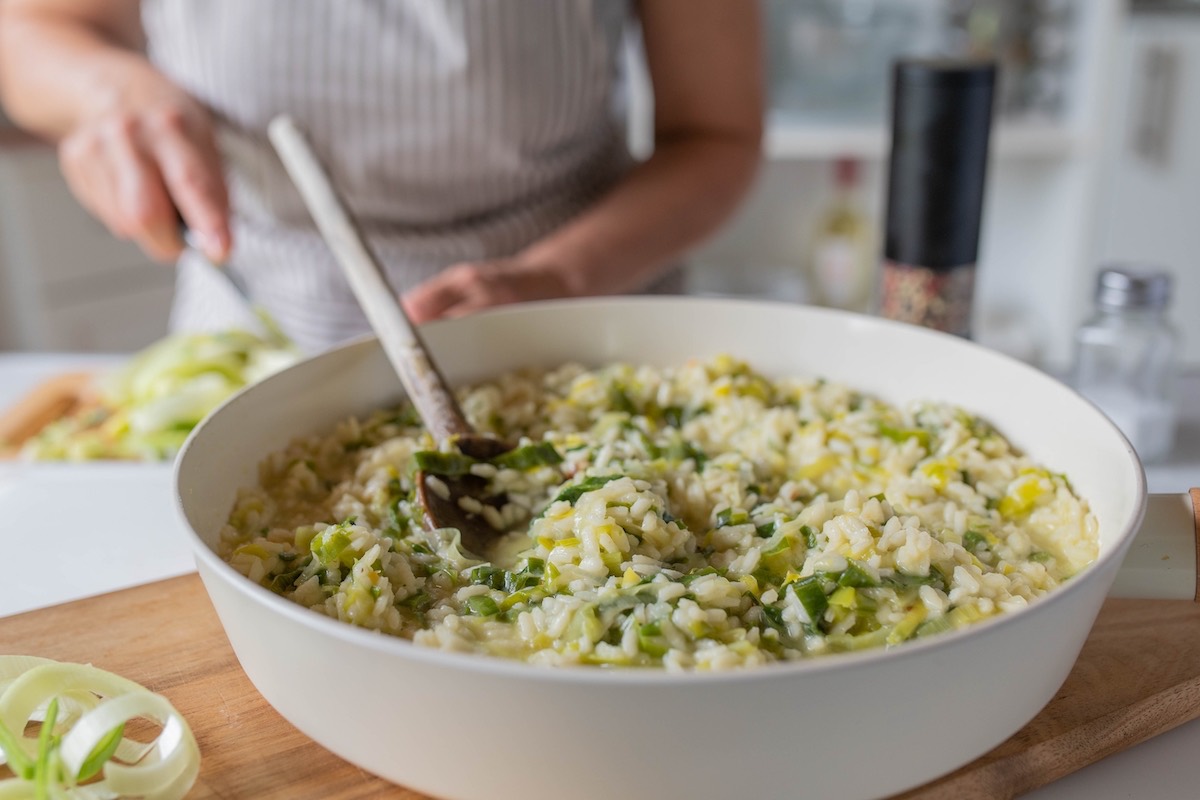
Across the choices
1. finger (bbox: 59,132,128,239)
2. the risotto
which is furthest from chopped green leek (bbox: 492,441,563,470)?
finger (bbox: 59,132,128,239)

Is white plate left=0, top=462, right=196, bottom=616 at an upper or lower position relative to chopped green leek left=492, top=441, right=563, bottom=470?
lower

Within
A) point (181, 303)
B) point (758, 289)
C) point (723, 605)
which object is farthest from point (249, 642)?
point (758, 289)

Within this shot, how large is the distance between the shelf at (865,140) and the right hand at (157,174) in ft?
8.82

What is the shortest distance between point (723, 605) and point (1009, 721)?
235 mm

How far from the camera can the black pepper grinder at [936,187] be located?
5.20ft

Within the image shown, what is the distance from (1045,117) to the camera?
13.3 ft

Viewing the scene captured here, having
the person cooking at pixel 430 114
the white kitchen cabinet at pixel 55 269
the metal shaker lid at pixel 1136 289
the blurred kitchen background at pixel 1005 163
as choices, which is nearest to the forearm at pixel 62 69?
the person cooking at pixel 430 114

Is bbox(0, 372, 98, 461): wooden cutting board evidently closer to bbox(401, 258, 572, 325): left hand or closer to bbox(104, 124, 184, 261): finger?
bbox(104, 124, 184, 261): finger

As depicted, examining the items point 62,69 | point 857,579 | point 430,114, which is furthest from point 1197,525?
point 62,69

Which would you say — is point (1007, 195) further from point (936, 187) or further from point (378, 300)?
point (378, 300)

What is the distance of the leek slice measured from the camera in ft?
2.67

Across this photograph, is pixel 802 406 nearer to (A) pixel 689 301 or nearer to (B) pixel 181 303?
(A) pixel 689 301

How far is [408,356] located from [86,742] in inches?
22.9

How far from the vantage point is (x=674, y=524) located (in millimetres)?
1048
